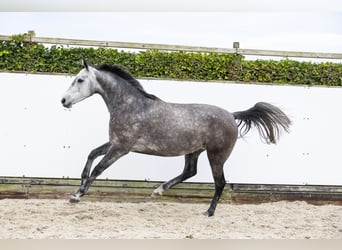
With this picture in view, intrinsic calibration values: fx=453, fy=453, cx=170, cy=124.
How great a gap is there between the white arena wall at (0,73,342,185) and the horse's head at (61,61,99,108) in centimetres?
85

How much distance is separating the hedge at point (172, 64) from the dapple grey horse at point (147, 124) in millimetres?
790

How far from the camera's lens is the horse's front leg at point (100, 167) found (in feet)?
12.1

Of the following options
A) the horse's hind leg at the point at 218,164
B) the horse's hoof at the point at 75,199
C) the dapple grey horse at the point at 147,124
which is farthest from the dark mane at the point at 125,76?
the horse's hoof at the point at 75,199

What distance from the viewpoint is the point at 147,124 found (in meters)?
3.88

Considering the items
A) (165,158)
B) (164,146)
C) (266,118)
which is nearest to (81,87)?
(164,146)

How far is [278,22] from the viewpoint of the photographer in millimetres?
4598

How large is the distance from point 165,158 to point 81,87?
1321mm

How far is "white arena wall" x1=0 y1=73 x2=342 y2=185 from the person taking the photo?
14.9 feet

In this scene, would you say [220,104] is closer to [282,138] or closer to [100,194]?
[282,138]

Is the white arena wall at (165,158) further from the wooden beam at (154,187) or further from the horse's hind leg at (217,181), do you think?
the horse's hind leg at (217,181)

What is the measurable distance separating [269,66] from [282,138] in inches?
31.5

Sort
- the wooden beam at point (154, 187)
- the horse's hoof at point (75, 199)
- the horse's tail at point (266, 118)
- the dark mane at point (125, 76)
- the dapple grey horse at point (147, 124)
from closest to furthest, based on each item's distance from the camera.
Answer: the horse's hoof at point (75, 199) → the dapple grey horse at point (147, 124) → the dark mane at point (125, 76) → the horse's tail at point (266, 118) → the wooden beam at point (154, 187)

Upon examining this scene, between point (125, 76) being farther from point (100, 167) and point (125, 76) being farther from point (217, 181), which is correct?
point (217, 181)

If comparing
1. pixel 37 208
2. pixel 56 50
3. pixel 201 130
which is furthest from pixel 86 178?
pixel 56 50
